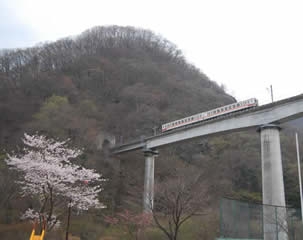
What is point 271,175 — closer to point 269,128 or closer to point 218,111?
point 269,128

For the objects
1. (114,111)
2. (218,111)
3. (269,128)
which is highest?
(114,111)

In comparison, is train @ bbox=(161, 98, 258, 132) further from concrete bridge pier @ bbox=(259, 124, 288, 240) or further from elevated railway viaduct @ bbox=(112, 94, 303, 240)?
concrete bridge pier @ bbox=(259, 124, 288, 240)

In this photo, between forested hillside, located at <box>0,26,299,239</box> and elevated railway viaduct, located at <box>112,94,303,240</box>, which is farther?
forested hillside, located at <box>0,26,299,239</box>

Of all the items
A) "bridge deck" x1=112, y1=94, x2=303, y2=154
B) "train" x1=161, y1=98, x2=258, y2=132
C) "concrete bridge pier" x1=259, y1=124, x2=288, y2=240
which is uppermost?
"train" x1=161, y1=98, x2=258, y2=132

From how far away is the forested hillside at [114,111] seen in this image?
144 feet

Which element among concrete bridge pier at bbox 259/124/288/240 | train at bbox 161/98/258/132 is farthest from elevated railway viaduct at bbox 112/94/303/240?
train at bbox 161/98/258/132

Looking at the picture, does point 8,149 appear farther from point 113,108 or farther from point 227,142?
point 227,142

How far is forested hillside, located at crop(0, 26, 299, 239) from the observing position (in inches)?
1726

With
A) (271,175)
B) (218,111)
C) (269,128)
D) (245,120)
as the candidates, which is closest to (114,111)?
(218,111)

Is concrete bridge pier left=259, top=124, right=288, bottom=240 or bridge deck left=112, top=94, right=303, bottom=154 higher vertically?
bridge deck left=112, top=94, right=303, bottom=154

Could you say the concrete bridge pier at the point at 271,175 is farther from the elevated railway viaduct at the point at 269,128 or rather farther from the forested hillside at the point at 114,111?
the forested hillside at the point at 114,111

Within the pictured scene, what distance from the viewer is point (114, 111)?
68000mm

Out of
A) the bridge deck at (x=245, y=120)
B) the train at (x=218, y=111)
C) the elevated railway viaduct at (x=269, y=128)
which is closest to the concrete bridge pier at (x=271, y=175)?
the elevated railway viaduct at (x=269, y=128)

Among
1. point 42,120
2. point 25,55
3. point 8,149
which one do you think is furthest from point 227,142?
point 25,55
